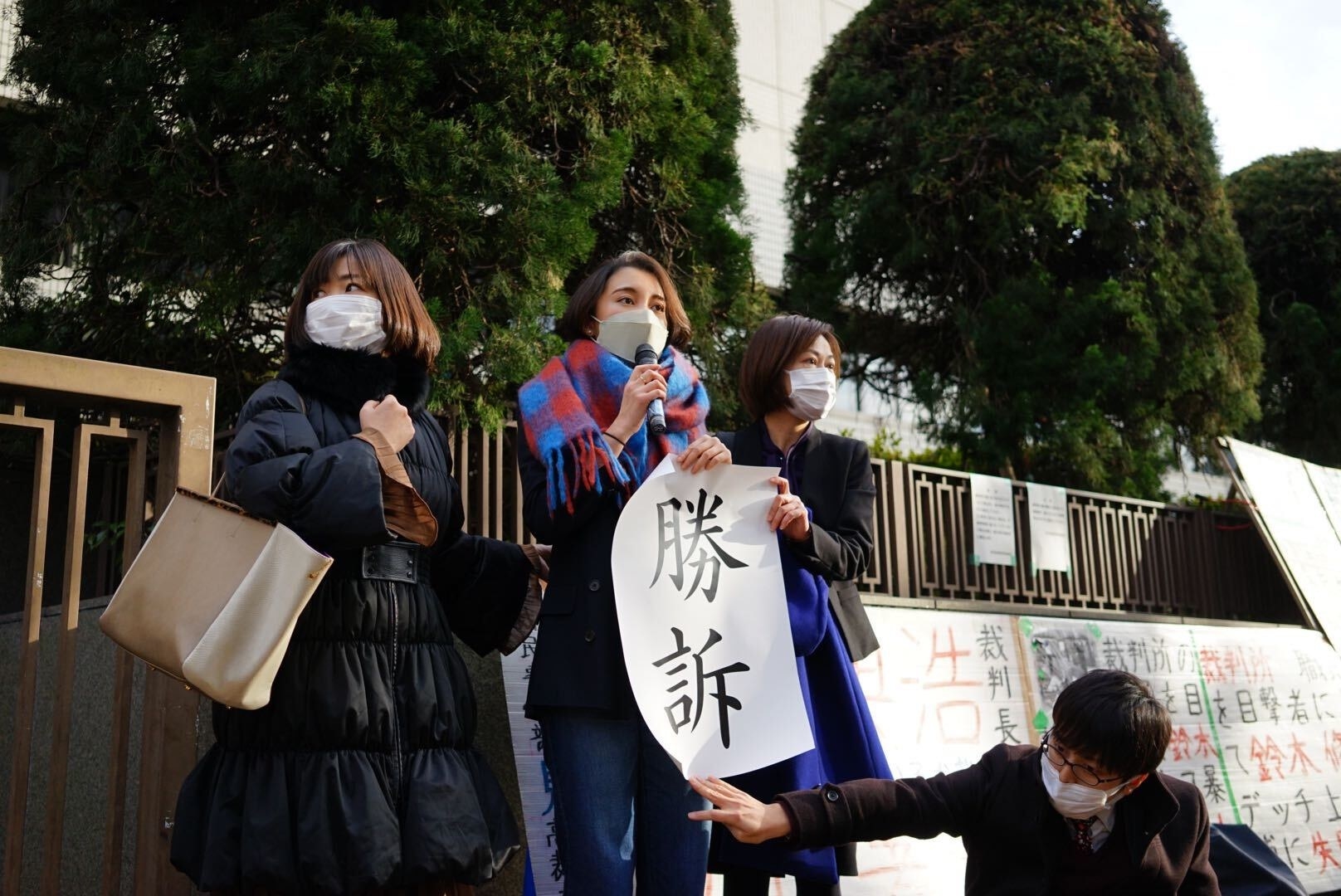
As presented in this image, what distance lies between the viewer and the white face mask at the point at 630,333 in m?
3.29

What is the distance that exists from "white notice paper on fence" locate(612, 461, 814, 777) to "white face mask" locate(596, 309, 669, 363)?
378mm

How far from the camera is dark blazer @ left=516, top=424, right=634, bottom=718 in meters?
2.95

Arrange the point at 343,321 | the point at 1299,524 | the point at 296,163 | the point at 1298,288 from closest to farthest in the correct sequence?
the point at 343,321 < the point at 296,163 < the point at 1299,524 < the point at 1298,288

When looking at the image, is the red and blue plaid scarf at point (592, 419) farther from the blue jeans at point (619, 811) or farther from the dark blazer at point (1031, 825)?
the dark blazer at point (1031, 825)

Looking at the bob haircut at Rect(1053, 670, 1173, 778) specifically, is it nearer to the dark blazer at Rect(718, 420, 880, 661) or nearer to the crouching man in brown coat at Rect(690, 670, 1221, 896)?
the crouching man in brown coat at Rect(690, 670, 1221, 896)

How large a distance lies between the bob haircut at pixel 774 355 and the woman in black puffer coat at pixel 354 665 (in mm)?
961

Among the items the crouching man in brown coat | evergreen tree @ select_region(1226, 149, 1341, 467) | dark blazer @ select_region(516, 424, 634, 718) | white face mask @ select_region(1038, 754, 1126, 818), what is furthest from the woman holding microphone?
evergreen tree @ select_region(1226, 149, 1341, 467)

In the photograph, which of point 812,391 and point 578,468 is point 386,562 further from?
point 812,391

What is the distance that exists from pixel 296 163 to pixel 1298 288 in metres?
11.9

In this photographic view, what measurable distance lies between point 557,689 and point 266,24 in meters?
3.37

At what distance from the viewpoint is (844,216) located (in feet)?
33.2

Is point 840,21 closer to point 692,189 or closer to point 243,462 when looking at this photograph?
point 692,189

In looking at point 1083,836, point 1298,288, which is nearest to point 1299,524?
point 1298,288

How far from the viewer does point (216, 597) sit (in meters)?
2.65
